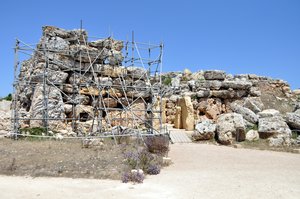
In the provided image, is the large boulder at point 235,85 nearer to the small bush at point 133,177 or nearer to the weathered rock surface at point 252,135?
the weathered rock surface at point 252,135

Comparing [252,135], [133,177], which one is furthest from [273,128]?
[133,177]

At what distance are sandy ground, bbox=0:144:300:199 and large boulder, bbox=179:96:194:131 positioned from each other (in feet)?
25.4

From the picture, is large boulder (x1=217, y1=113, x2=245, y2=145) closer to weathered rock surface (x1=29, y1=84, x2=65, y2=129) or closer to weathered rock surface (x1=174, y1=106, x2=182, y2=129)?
weathered rock surface (x1=174, y1=106, x2=182, y2=129)

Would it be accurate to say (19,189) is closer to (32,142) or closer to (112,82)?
(32,142)

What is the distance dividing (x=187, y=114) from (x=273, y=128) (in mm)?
4961

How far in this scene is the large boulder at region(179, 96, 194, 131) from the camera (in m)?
19.2

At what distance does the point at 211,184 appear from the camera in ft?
26.6

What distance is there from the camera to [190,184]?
8047mm

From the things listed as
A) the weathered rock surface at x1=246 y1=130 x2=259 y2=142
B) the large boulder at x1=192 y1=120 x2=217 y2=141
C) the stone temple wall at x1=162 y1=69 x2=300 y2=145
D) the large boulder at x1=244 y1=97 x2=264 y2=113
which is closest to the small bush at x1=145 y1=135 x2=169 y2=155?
the large boulder at x1=192 y1=120 x2=217 y2=141

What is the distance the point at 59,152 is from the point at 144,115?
289 inches

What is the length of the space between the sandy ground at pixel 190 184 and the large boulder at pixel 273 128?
4909 millimetres

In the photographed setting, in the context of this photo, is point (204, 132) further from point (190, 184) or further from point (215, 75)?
point (190, 184)

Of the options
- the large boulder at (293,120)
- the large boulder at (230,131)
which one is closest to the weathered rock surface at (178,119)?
the large boulder at (230,131)

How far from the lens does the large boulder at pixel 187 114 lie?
19.2m
